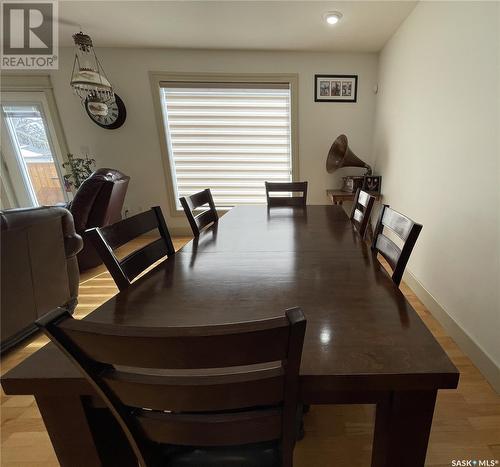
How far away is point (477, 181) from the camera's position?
1.35 m

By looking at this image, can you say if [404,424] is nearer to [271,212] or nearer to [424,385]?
[424,385]

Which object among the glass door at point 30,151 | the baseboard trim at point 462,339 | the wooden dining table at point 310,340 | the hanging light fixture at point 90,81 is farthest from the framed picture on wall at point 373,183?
the glass door at point 30,151

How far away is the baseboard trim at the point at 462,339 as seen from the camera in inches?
47.9

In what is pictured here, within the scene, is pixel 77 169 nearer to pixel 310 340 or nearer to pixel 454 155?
pixel 310 340

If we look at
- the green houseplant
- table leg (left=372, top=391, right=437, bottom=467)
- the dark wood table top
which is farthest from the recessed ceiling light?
the green houseplant

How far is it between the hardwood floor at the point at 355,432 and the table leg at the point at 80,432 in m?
0.64

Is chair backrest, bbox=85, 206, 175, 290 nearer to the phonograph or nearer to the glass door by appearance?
the phonograph

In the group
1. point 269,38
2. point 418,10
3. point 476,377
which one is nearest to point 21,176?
point 269,38

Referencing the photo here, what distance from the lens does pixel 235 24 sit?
2371 millimetres

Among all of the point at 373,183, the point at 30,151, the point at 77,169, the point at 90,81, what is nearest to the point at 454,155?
the point at 373,183

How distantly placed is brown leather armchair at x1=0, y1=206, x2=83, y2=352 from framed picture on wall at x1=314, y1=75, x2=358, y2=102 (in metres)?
3.11

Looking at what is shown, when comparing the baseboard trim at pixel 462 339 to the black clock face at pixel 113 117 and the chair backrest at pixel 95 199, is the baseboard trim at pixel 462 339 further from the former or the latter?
the black clock face at pixel 113 117

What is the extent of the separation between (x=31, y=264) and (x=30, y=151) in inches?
117

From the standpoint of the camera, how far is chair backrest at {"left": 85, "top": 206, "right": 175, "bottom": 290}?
82cm
